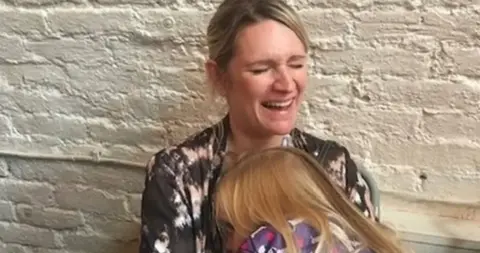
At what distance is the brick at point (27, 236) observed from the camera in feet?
6.95

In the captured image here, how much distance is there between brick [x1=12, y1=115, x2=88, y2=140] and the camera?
1.98m

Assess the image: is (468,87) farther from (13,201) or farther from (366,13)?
(13,201)

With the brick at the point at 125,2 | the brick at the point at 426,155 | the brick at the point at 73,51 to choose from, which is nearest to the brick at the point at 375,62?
the brick at the point at 426,155

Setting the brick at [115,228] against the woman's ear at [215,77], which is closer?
the woman's ear at [215,77]

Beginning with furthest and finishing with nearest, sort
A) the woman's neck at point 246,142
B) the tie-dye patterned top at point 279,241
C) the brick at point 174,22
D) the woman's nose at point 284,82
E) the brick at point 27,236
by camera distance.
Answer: the brick at point 27,236, the brick at point 174,22, the woman's neck at point 246,142, the woman's nose at point 284,82, the tie-dye patterned top at point 279,241

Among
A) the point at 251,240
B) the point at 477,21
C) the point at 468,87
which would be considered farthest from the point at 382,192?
the point at 251,240

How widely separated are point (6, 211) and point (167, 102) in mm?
536

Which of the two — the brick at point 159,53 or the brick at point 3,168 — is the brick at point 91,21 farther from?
the brick at point 3,168

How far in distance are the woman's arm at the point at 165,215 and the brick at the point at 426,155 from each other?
0.43 meters

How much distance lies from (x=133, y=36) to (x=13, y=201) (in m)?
0.54

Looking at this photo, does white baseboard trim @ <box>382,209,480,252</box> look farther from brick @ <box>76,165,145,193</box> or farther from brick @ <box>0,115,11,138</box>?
brick @ <box>0,115,11,138</box>

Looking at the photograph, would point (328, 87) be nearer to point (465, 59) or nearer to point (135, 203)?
point (465, 59)

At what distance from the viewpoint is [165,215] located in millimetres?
1521

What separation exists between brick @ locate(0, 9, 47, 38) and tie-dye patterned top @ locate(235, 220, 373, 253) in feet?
2.78
